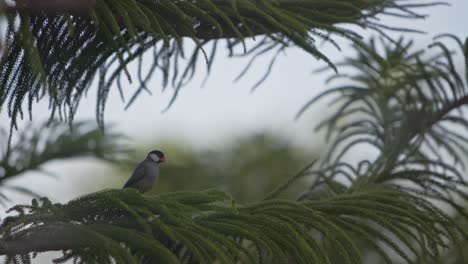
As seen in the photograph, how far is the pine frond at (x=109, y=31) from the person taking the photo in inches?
83.4

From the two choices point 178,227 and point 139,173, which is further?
point 139,173

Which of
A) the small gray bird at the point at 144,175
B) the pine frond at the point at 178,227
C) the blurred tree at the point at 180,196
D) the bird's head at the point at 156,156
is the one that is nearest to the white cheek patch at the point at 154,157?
the bird's head at the point at 156,156

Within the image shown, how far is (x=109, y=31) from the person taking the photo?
2.25 metres

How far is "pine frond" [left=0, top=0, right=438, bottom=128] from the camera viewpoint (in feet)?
6.95

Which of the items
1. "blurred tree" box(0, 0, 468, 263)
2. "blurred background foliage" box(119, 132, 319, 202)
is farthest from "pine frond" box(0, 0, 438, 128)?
"blurred background foliage" box(119, 132, 319, 202)

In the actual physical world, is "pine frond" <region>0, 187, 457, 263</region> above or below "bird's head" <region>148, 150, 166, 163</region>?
below

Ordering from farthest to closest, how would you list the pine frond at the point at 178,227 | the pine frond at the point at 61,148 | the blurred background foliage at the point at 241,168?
the blurred background foliage at the point at 241,168
the pine frond at the point at 61,148
the pine frond at the point at 178,227

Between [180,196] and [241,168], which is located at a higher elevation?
[241,168]

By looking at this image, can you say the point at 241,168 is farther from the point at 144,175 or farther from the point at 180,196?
the point at 180,196

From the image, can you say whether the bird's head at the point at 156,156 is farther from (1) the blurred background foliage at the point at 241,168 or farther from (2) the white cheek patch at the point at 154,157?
(1) the blurred background foliage at the point at 241,168

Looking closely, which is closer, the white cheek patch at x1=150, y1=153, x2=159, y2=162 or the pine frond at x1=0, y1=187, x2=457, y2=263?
the pine frond at x1=0, y1=187, x2=457, y2=263

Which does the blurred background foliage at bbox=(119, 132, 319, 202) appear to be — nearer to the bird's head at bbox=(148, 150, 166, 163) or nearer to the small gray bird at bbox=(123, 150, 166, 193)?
the bird's head at bbox=(148, 150, 166, 163)

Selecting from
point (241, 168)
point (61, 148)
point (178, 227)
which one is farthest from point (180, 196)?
point (241, 168)

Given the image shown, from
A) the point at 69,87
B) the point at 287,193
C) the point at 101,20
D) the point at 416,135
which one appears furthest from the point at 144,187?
the point at 287,193
